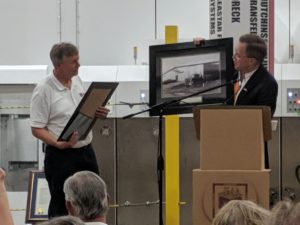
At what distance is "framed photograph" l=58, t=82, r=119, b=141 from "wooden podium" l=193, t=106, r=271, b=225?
2.60 feet

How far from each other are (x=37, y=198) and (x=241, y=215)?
3794 millimetres

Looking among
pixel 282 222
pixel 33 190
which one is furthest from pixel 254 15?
pixel 282 222

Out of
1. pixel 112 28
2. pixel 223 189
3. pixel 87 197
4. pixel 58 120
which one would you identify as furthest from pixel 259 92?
pixel 112 28

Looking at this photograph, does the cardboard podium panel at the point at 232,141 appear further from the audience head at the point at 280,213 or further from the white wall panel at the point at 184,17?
the white wall panel at the point at 184,17

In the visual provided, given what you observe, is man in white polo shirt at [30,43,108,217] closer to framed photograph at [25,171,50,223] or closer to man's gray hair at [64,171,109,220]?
man's gray hair at [64,171,109,220]

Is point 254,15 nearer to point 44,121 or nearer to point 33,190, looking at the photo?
point 44,121

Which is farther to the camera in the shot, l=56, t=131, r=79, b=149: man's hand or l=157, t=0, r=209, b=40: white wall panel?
l=157, t=0, r=209, b=40: white wall panel

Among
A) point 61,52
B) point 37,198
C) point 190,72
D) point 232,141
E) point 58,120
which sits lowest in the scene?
point 37,198

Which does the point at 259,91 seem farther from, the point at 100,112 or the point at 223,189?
the point at 100,112

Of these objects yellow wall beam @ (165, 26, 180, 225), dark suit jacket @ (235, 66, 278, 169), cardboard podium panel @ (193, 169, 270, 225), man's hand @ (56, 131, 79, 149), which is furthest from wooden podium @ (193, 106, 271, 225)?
yellow wall beam @ (165, 26, 180, 225)

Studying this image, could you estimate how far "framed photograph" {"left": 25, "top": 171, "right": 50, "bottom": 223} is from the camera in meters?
5.49

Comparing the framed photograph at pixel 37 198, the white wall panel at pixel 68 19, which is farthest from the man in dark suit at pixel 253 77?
the white wall panel at pixel 68 19

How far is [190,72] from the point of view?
3883 mm

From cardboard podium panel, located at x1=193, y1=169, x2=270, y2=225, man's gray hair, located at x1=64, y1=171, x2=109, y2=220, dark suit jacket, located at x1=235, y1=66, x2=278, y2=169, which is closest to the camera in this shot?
man's gray hair, located at x1=64, y1=171, x2=109, y2=220
